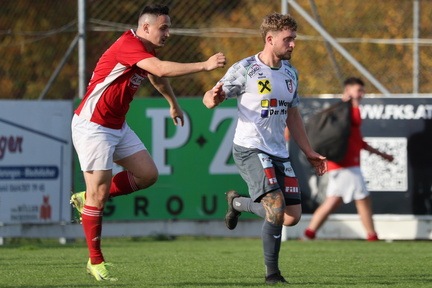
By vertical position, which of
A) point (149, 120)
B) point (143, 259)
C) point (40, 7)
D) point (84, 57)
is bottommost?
point (143, 259)

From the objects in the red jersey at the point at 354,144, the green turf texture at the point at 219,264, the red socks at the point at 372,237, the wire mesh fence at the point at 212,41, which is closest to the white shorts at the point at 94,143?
the green turf texture at the point at 219,264

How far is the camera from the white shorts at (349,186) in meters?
12.0

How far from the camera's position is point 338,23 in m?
13.7

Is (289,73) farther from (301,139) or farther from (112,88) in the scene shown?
(112,88)

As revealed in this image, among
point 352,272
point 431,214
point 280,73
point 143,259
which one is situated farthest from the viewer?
point 431,214

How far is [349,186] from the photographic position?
39.4 ft

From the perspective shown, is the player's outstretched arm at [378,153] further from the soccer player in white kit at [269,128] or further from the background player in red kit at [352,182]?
the soccer player in white kit at [269,128]

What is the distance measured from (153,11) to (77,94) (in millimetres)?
6689

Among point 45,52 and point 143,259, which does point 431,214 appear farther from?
point 45,52

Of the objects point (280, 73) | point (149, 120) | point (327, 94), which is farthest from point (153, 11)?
point (327, 94)

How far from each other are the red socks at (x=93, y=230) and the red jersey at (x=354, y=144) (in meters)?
5.25

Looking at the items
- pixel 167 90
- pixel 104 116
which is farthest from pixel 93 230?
pixel 167 90

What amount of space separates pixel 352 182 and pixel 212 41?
9.58ft

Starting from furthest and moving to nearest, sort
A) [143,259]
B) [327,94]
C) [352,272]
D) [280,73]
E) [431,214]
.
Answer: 1. [327,94]
2. [431,214]
3. [143,259]
4. [352,272]
5. [280,73]
